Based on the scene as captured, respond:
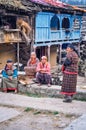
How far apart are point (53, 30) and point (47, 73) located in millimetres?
14046

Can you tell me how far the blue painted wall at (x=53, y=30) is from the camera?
21.2 meters

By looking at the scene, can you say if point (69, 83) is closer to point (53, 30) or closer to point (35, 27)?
point (35, 27)

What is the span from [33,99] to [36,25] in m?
12.5

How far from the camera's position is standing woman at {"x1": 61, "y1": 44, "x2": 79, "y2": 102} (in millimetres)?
8289

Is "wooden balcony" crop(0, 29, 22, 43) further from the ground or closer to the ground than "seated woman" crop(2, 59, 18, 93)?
closer to the ground

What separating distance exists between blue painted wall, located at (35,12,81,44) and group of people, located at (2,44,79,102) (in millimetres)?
10148

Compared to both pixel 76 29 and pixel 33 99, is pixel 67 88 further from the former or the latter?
pixel 76 29

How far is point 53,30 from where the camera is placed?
77.2 feet

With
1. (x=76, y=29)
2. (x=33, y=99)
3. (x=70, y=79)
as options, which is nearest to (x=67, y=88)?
(x=70, y=79)

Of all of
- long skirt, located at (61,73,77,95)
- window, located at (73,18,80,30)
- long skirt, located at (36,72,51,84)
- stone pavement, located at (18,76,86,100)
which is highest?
long skirt, located at (61,73,77,95)

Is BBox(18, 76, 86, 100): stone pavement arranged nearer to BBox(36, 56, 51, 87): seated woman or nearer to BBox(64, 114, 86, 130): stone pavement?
BBox(36, 56, 51, 87): seated woman

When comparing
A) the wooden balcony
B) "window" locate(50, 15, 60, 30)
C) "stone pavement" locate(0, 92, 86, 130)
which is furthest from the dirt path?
"window" locate(50, 15, 60, 30)

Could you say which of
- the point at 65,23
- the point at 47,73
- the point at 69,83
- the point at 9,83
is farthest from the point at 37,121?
the point at 65,23

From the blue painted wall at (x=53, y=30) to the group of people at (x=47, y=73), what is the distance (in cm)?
1015
